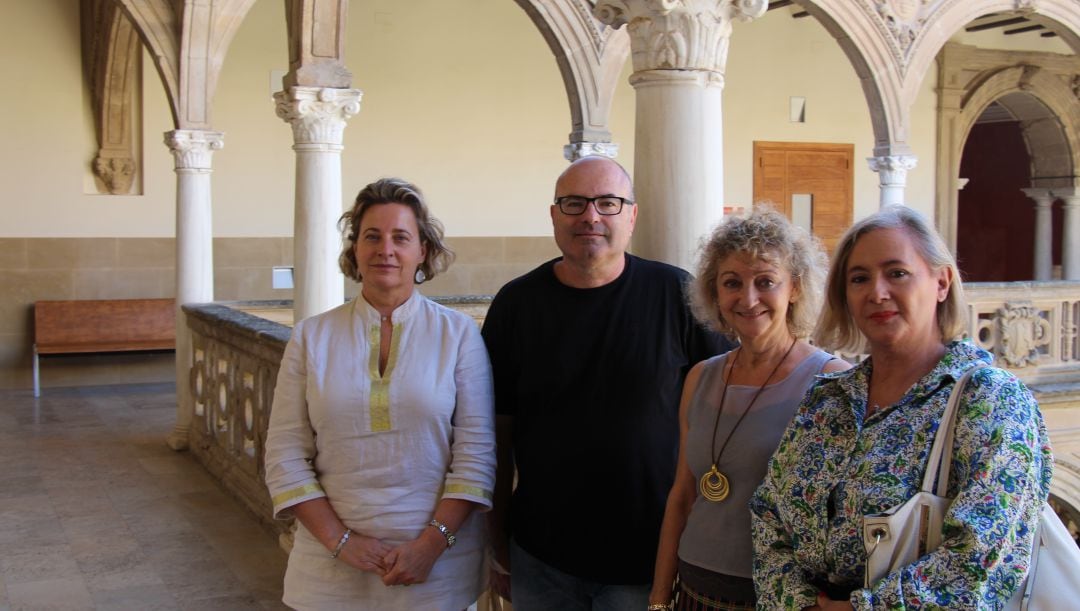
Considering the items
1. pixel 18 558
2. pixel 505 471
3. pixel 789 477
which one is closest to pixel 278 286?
pixel 18 558

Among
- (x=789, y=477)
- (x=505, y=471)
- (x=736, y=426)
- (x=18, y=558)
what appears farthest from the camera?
(x=18, y=558)

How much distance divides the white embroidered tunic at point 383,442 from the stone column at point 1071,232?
1455cm

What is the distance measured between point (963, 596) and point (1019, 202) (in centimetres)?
2076

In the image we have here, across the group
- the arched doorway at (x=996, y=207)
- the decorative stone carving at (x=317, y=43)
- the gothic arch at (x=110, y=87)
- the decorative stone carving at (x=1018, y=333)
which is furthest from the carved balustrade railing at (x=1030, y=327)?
the arched doorway at (x=996, y=207)

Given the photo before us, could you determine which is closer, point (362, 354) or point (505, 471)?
point (362, 354)

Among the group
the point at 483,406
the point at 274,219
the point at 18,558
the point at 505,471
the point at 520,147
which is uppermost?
the point at 520,147

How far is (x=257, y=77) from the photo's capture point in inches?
440

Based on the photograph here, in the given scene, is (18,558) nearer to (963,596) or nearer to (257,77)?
(963,596)

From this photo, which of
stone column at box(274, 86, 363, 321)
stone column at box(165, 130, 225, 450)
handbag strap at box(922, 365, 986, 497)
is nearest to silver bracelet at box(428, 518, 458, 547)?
handbag strap at box(922, 365, 986, 497)

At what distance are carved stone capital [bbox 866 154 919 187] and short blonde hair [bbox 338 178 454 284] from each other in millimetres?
8323

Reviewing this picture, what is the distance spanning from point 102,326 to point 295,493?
939 cm

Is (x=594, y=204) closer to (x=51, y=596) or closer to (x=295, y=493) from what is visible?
(x=295, y=493)

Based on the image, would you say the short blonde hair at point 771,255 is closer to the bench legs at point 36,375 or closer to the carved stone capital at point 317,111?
the carved stone capital at point 317,111

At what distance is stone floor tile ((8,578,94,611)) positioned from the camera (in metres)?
4.40
